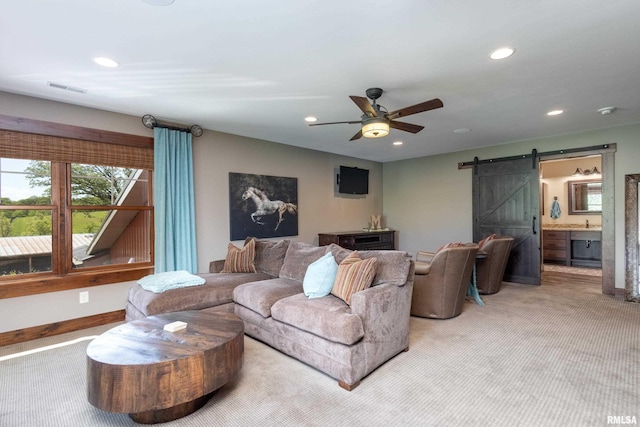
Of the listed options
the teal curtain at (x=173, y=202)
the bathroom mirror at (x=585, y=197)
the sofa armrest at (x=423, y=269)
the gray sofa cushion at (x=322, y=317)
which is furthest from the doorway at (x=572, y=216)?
the teal curtain at (x=173, y=202)

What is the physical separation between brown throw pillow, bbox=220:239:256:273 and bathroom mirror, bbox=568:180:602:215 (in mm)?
7692

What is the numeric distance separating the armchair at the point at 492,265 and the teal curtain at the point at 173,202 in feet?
13.9

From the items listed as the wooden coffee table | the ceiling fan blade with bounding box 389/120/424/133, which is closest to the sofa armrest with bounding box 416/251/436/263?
the ceiling fan blade with bounding box 389/120/424/133

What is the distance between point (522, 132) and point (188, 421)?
571cm

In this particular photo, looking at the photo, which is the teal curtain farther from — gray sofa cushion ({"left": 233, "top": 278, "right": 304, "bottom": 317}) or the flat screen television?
the flat screen television

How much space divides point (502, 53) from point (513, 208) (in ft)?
13.0

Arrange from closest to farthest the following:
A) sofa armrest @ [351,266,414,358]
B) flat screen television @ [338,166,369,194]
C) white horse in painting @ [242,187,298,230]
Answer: sofa armrest @ [351,266,414,358] < white horse in painting @ [242,187,298,230] < flat screen television @ [338,166,369,194]

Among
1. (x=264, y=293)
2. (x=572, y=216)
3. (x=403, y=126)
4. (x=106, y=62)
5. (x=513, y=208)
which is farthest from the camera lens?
(x=572, y=216)

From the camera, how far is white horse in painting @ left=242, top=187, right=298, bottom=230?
5187 millimetres

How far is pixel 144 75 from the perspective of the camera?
2941mm

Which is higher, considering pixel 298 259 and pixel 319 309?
pixel 298 259

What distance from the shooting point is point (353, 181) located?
6.92 metres

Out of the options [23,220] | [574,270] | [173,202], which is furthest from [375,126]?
[574,270]

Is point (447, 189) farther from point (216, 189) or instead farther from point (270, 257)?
point (216, 189)
